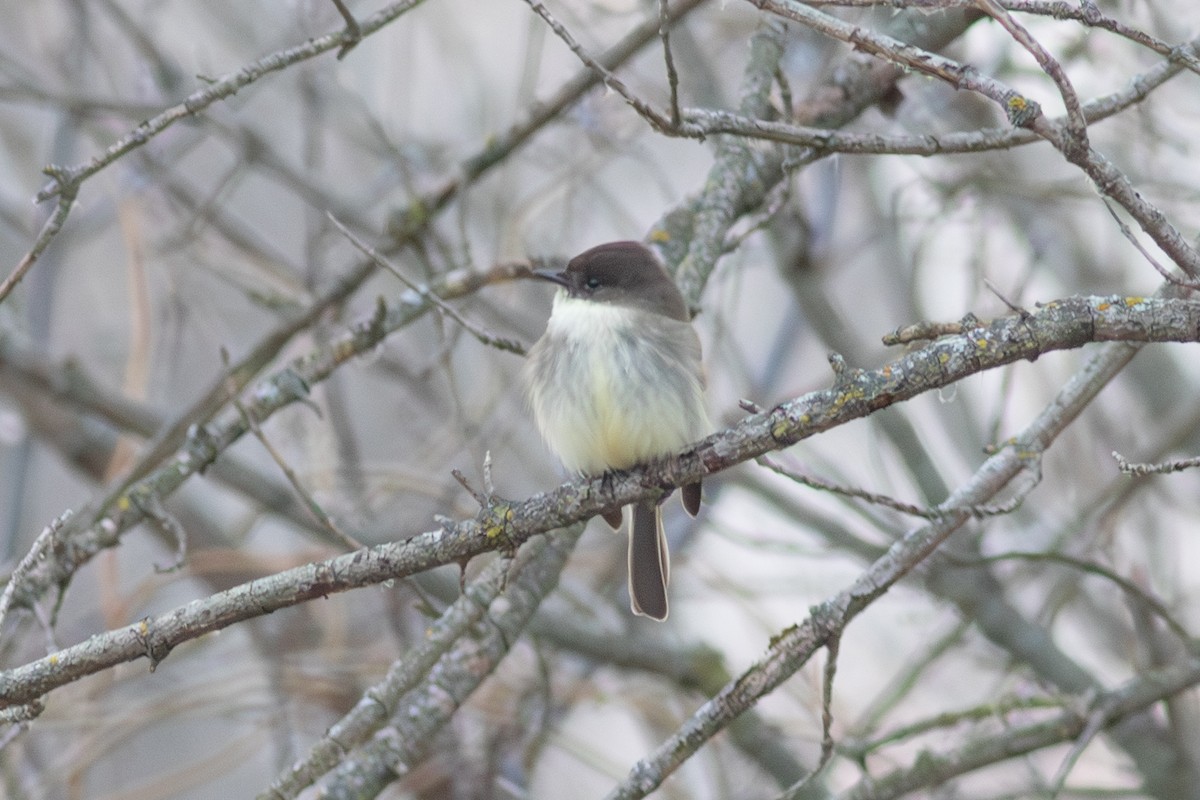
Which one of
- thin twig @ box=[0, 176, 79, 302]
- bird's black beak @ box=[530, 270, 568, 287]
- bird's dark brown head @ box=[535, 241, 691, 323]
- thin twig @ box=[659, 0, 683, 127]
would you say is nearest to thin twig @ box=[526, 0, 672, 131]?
thin twig @ box=[659, 0, 683, 127]

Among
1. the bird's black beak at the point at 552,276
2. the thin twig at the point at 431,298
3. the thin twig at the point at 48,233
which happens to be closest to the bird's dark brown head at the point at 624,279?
the bird's black beak at the point at 552,276

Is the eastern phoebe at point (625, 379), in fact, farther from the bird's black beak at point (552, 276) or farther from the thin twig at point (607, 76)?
the thin twig at point (607, 76)

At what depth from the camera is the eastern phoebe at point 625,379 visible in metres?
3.18

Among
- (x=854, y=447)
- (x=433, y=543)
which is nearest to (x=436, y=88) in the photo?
(x=854, y=447)

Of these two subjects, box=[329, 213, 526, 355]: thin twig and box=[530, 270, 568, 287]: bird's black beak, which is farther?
box=[530, 270, 568, 287]: bird's black beak

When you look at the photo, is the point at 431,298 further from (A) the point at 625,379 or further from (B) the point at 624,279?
(B) the point at 624,279

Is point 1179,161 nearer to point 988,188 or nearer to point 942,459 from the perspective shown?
point 988,188

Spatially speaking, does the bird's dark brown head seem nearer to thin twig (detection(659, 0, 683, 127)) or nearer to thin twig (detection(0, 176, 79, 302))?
thin twig (detection(659, 0, 683, 127))

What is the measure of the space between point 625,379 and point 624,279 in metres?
0.38

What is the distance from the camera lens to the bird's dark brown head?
3.46m

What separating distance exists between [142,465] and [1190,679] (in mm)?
2889

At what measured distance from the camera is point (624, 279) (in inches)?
139

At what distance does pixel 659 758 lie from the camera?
2600mm

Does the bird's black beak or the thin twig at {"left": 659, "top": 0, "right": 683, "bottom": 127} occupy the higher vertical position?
the bird's black beak
